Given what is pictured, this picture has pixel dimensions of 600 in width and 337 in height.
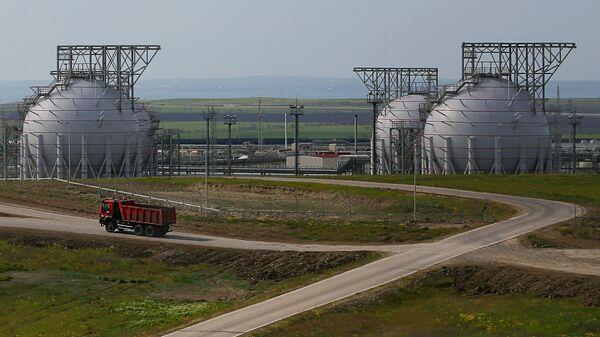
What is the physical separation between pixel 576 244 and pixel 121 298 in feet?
→ 76.2

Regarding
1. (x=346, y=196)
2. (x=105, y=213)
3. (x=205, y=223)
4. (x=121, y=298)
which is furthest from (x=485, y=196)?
(x=121, y=298)

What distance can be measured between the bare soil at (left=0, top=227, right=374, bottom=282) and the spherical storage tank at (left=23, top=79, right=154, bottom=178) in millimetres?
38121

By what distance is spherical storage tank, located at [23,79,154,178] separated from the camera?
10569cm

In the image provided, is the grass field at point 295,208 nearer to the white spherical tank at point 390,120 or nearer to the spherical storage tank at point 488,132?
the spherical storage tank at point 488,132

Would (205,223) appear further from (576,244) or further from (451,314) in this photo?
(451,314)

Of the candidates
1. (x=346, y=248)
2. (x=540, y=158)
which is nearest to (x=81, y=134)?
(x=540, y=158)

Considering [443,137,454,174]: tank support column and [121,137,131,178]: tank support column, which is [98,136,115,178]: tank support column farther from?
[443,137,454,174]: tank support column

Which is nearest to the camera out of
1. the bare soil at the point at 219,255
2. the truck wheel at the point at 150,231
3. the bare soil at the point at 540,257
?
the bare soil at the point at 540,257

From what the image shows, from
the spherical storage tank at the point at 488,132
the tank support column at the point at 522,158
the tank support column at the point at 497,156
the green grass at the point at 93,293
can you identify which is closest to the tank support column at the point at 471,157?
the spherical storage tank at the point at 488,132

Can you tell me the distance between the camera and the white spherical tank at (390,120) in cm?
11938

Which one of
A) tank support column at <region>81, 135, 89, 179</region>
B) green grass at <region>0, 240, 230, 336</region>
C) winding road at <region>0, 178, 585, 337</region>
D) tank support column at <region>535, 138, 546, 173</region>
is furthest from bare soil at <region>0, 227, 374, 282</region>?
tank support column at <region>535, 138, 546, 173</region>

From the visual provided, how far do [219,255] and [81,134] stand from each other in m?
50.0

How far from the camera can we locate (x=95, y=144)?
105875mm

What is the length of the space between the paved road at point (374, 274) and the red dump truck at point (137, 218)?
51.2ft
